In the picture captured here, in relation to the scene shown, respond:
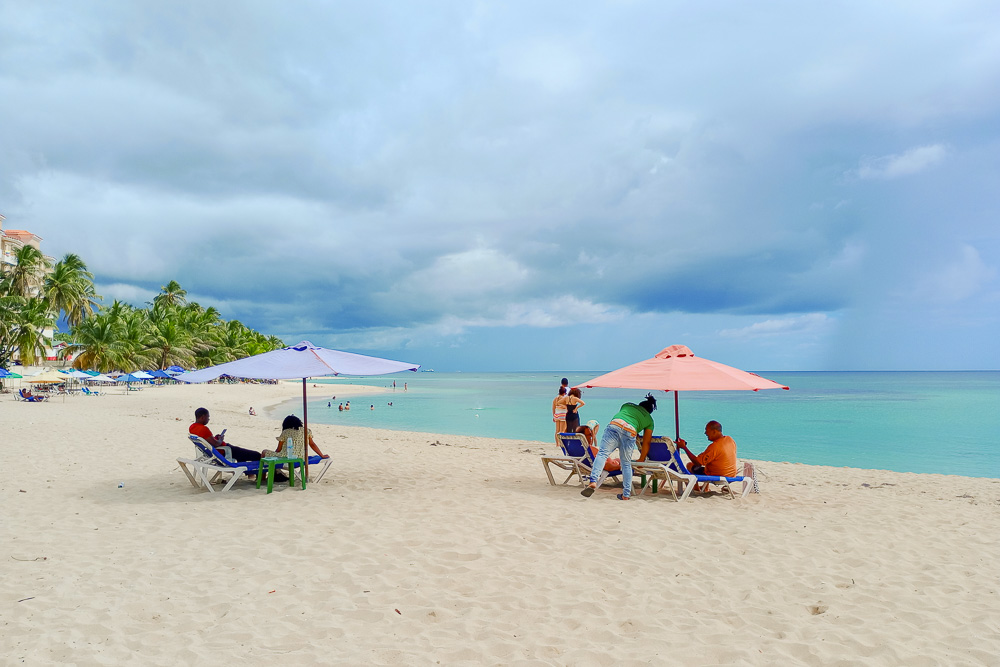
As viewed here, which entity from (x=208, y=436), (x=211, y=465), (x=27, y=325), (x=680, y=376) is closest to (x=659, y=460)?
(x=680, y=376)

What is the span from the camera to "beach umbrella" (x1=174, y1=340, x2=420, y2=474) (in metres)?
7.07

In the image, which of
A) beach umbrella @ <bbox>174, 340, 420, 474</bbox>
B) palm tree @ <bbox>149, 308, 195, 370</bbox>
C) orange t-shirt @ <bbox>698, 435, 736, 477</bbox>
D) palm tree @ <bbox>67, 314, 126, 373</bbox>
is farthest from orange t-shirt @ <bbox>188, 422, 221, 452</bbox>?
palm tree @ <bbox>149, 308, 195, 370</bbox>

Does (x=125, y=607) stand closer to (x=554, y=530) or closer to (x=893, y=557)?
(x=554, y=530)

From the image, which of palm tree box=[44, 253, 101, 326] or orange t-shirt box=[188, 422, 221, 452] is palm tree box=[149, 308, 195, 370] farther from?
orange t-shirt box=[188, 422, 221, 452]

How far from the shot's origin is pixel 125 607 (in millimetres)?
3703

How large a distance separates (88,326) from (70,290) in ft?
17.7

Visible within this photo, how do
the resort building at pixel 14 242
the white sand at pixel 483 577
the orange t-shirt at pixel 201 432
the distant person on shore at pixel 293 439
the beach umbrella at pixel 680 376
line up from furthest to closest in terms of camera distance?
the resort building at pixel 14 242 → the distant person on shore at pixel 293 439 → the orange t-shirt at pixel 201 432 → the beach umbrella at pixel 680 376 → the white sand at pixel 483 577

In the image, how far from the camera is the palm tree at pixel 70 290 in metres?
42.9

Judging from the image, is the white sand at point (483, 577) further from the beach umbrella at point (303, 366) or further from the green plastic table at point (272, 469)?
the beach umbrella at point (303, 366)

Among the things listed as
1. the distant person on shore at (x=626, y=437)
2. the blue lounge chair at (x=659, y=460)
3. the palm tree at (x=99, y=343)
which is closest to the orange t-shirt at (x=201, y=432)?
the distant person on shore at (x=626, y=437)

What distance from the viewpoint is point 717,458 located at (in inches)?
288

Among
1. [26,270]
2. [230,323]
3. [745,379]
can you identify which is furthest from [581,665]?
[230,323]

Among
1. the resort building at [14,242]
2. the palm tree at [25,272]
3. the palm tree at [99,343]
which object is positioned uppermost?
the resort building at [14,242]

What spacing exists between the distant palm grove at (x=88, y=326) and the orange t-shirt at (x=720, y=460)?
43274mm
